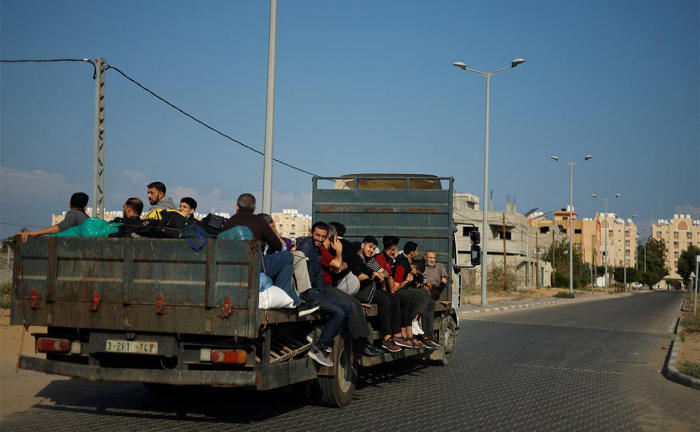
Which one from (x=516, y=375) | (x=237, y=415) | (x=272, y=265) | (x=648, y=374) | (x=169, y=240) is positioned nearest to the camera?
(x=169, y=240)

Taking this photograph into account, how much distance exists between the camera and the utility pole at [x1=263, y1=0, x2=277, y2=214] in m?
13.3

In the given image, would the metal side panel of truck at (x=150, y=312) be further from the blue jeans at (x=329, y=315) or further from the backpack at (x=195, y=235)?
the blue jeans at (x=329, y=315)

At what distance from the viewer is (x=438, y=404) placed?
361 inches

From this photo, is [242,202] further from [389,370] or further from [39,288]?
[389,370]

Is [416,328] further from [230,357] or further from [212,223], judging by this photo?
[230,357]

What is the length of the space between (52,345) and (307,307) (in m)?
2.47

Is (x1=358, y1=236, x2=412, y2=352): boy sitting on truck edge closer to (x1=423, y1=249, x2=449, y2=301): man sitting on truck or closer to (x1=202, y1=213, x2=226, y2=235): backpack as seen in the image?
(x1=423, y1=249, x2=449, y2=301): man sitting on truck

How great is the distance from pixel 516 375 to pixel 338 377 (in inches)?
186

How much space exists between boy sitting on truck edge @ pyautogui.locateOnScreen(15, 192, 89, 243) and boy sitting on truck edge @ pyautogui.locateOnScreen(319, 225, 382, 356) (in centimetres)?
267

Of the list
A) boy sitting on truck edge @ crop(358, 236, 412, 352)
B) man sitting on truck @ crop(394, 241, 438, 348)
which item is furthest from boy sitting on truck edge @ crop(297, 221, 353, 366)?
man sitting on truck @ crop(394, 241, 438, 348)

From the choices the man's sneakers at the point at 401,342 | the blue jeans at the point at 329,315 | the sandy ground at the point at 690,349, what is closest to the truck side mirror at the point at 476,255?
the man's sneakers at the point at 401,342

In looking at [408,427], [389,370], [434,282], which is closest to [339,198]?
[434,282]

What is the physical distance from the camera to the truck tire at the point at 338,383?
8.39m

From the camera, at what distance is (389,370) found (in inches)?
487
